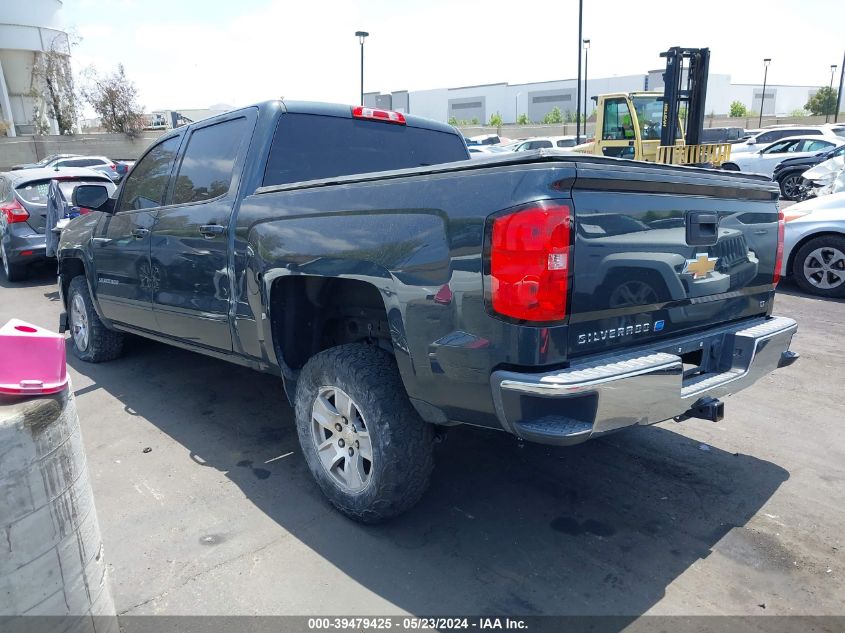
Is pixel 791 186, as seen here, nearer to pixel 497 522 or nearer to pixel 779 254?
pixel 779 254

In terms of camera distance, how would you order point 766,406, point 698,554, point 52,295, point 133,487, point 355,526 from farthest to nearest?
1. point 52,295
2. point 766,406
3. point 133,487
4. point 355,526
5. point 698,554

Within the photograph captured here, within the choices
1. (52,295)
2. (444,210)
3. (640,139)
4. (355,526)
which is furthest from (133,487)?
(640,139)

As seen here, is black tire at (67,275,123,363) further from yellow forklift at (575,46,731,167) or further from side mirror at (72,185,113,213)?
yellow forklift at (575,46,731,167)

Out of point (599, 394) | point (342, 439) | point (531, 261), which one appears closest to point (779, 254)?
point (599, 394)

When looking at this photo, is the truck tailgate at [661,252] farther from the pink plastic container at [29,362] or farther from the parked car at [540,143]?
the parked car at [540,143]

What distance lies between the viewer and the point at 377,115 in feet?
13.9

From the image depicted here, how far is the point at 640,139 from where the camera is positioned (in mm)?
13930

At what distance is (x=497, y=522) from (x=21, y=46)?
219 feet

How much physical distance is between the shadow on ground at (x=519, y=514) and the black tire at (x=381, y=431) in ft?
0.60

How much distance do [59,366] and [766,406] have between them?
4471mm

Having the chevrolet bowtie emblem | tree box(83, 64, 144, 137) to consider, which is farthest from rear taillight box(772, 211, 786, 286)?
tree box(83, 64, 144, 137)

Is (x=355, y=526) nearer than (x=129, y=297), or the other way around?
(x=355, y=526)

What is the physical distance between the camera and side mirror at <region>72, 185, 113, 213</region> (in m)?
4.74

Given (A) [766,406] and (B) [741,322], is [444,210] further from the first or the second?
(A) [766,406]
